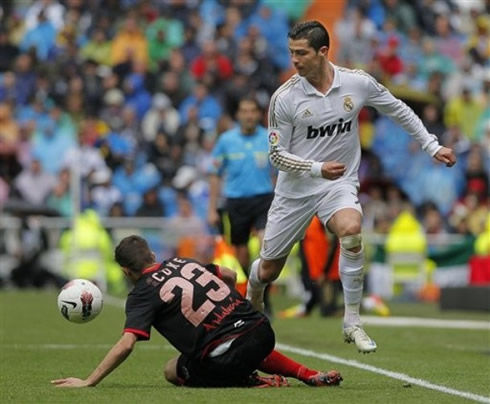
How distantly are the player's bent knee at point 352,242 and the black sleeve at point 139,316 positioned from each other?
196 cm

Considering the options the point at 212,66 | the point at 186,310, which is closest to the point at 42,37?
the point at 212,66

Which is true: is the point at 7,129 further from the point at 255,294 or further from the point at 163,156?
the point at 255,294

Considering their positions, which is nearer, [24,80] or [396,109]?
[396,109]

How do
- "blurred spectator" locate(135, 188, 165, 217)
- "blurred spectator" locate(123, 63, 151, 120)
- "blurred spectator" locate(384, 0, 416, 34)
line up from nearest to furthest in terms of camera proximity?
"blurred spectator" locate(135, 188, 165, 217)
"blurred spectator" locate(123, 63, 151, 120)
"blurred spectator" locate(384, 0, 416, 34)

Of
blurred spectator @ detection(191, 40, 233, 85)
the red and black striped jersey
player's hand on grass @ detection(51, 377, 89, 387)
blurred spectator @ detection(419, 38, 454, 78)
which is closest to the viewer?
the red and black striped jersey

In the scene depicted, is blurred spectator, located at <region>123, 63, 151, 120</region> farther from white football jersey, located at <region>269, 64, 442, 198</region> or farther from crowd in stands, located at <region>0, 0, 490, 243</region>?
white football jersey, located at <region>269, 64, 442, 198</region>

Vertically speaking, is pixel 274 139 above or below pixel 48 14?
below

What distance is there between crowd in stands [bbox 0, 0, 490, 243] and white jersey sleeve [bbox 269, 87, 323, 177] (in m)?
13.3

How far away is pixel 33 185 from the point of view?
78.6 ft

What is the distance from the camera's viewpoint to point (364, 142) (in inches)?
1003

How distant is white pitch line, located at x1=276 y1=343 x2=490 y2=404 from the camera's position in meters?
8.65

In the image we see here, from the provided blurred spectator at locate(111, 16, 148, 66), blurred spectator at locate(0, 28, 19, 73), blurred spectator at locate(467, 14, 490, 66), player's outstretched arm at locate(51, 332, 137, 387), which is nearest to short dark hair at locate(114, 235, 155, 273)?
player's outstretched arm at locate(51, 332, 137, 387)

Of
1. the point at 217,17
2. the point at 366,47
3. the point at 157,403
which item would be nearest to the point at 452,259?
the point at 366,47

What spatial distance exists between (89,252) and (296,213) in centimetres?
1282
